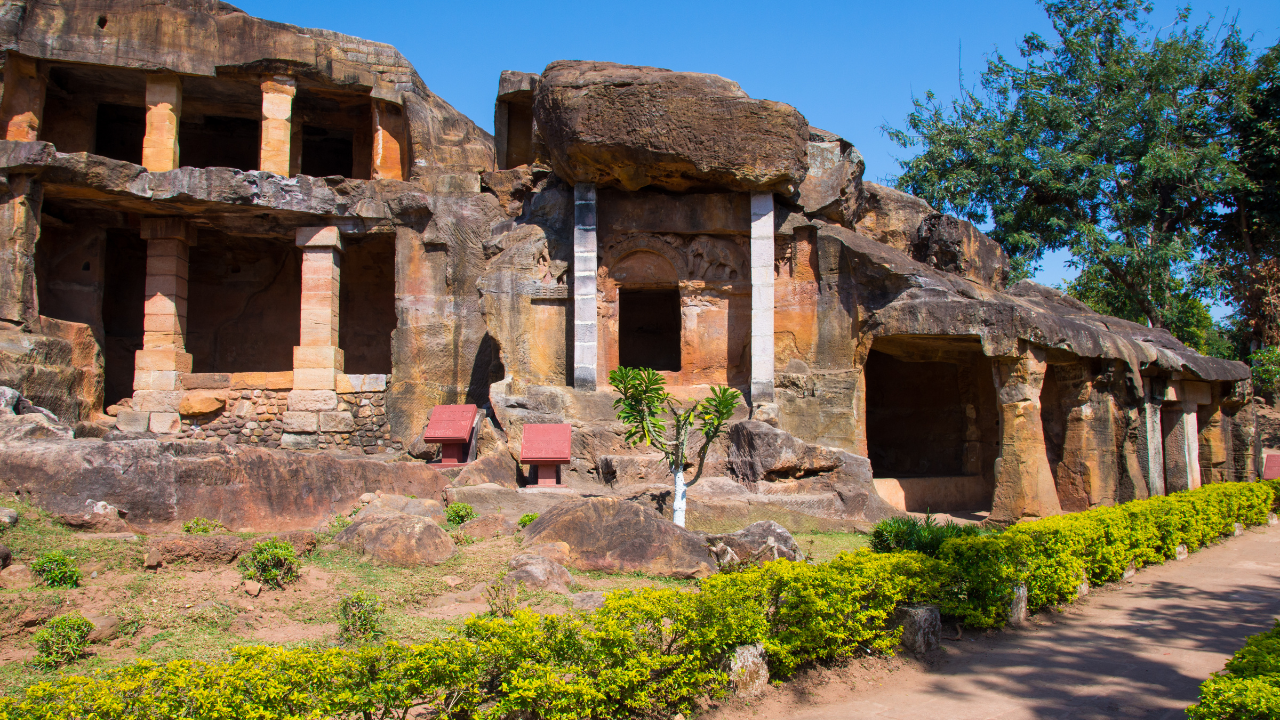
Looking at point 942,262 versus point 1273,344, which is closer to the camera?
point 942,262

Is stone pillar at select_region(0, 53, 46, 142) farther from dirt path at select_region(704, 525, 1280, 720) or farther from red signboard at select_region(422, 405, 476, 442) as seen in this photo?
dirt path at select_region(704, 525, 1280, 720)

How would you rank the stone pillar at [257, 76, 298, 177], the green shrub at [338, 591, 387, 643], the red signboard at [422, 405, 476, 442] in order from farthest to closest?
1. the stone pillar at [257, 76, 298, 177]
2. the red signboard at [422, 405, 476, 442]
3. the green shrub at [338, 591, 387, 643]

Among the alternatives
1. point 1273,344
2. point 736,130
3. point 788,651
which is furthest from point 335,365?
point 1273,344

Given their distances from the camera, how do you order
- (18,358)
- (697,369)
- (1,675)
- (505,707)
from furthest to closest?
(697,369) < (18,358) < (1,675) < (505,707)

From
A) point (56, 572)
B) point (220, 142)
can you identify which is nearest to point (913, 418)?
point (56, 572)

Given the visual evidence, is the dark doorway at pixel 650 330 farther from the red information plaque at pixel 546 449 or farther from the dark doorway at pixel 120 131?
the dark doorway at pixel 120 131

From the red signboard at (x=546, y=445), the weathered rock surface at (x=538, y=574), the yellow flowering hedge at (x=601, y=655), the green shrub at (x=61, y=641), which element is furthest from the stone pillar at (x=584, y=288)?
the green shrub at (x=61, y=641)

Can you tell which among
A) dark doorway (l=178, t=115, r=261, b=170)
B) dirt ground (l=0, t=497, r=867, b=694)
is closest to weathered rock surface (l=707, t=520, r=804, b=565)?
dirt ground (l=0, t=497, r=867, b=694)

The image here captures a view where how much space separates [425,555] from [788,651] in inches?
134

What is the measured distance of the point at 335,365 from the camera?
14344 millimetres

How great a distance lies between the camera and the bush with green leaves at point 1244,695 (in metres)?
3.79

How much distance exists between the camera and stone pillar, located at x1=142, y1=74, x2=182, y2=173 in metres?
14.2

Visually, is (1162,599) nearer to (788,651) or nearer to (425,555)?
(788,651)

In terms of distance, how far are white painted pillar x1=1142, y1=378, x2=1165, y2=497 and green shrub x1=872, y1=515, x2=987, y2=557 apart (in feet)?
21.8
